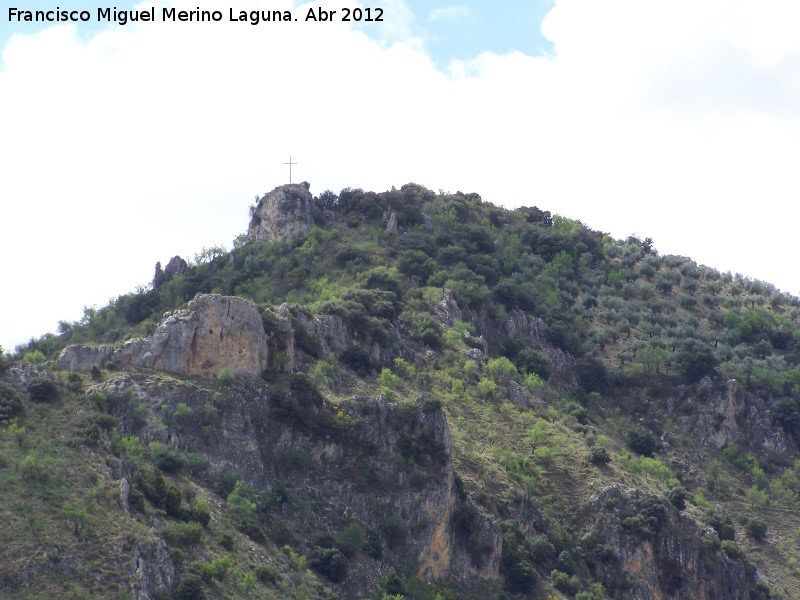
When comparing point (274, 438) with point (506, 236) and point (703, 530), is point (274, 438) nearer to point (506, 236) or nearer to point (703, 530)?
point (703, 530)

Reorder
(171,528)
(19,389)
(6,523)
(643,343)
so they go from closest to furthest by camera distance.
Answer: (6,523) < (171,528) < (19,389) < (643,343)

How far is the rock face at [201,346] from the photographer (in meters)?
63.7

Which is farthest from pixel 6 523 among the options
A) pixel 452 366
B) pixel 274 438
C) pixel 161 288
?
pixel 161 288

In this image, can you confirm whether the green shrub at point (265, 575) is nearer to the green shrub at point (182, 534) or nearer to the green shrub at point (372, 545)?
the green shrub at point (182, 534)

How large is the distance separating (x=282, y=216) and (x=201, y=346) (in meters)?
47.5

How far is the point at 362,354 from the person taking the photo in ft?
251

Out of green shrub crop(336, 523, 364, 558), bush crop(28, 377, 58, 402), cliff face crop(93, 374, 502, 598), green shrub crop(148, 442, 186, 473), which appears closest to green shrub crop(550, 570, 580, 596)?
cliff face crop(93, 374, 502, 598)

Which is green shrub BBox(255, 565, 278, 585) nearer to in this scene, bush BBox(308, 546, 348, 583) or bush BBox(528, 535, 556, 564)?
bush BBox(308, 546, 348, 583)

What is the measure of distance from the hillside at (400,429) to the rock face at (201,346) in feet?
0.39

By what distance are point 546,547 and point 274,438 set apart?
675 inches

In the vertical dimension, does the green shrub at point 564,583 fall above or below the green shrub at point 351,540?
below

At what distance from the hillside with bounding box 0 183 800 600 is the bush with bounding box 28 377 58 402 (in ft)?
0.47

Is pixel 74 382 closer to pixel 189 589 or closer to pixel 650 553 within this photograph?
pixel 189 589

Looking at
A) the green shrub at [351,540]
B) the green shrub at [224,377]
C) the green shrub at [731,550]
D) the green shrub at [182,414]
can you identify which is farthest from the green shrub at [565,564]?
the green shrub at [182,414]
